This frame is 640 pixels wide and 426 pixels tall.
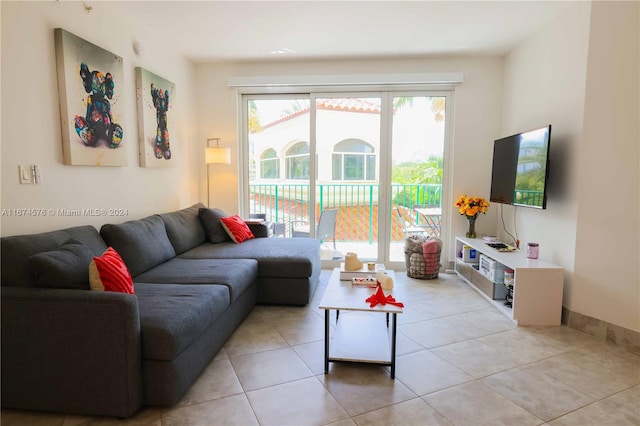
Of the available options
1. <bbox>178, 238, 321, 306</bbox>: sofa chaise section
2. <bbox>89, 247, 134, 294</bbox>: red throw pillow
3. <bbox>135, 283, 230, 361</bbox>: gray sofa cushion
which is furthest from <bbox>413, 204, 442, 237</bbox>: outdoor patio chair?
<bbox>89, 247, 134, 294</bbox>: red throw pillow

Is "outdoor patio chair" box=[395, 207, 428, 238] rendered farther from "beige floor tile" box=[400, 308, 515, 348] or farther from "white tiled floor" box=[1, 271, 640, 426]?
"white tiled floor" box=[1, 271, 640, 426]

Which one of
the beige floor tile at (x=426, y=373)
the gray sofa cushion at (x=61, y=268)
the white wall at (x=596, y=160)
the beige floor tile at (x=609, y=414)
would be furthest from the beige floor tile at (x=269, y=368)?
the white wall at (x=596, y=160)

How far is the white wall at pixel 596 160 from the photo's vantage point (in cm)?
251

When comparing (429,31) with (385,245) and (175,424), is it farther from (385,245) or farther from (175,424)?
(175,424)

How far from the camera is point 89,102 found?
262cm

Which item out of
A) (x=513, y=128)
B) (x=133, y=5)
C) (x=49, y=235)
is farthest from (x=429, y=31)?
(x=49, y=235)

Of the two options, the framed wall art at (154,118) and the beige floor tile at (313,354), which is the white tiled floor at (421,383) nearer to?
the beige floor tile at (313,354)

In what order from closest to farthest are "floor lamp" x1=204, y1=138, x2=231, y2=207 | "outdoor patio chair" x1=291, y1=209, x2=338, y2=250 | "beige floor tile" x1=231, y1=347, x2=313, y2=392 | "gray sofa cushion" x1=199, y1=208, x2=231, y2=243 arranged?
1. "beige floor tile" x1=231, y1=347, x2=313, y2=392
2. "gray sofa cushion" x1=199, y1=208, x2=231, y2=243
3. "floor lamp" x1=204, y1=138, x2=231, y2=207
4. "outdoor patio chair" x1=291, y1=209, x2=338, y2=250

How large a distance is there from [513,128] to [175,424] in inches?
157

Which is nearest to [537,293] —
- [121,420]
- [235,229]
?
[235,229]

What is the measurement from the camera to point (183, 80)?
4.18m

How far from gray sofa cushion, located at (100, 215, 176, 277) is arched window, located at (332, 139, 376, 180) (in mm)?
2300

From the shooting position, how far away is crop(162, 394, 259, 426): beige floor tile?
1713 millimetres

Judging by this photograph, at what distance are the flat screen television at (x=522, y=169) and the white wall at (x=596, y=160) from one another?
0.57 ft
